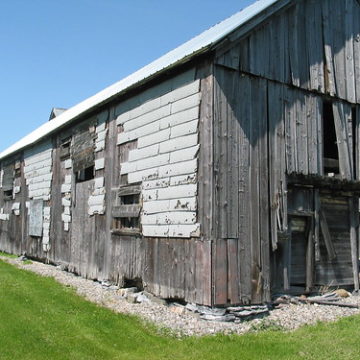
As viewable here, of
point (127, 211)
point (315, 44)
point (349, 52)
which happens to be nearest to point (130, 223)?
point (127, 211)

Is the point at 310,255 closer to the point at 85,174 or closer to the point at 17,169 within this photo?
the point at 85,174

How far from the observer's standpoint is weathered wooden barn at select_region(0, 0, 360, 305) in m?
9.18

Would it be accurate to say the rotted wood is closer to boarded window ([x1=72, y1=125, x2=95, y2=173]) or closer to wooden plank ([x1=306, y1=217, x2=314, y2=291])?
wooden plank ([x1=306, y1=217, x2=314, y2=291])

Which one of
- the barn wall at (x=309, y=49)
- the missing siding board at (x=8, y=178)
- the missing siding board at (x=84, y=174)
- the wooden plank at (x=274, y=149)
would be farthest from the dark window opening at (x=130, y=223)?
the missing siding board at (x=8, y=178)

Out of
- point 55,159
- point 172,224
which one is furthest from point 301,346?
point 55,159

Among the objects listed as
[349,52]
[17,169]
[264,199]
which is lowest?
[264,199]

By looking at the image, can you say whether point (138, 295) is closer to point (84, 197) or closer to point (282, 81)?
point (84, 197)

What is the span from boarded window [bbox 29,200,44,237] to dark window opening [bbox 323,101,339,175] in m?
10.5

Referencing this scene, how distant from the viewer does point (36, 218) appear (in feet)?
59.9

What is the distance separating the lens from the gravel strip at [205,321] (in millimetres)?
8312

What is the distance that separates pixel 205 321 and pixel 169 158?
337 centimetres

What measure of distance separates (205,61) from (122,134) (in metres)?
3.52

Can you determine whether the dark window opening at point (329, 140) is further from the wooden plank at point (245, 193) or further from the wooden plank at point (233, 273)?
the wooden plank at point (233, 273)

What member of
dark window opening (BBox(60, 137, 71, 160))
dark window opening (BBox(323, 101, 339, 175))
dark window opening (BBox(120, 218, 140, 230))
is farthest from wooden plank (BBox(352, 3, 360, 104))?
dark window opening (BBox(60, 137, 71, 160))
